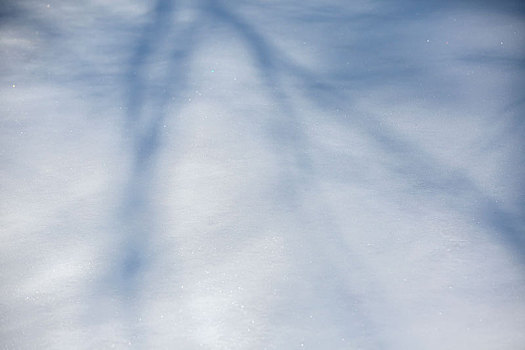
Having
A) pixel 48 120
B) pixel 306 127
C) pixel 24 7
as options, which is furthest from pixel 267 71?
pixel 24 7

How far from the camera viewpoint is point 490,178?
1.15 metres

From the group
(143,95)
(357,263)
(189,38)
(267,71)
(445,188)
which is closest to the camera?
(357,263)

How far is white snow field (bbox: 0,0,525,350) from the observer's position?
88 centimetres

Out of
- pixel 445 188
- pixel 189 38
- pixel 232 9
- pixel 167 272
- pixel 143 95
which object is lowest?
pixel 167 272

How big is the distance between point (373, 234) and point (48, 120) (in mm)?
1135

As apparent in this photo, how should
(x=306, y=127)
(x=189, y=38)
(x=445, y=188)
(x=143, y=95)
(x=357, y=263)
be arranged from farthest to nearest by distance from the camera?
(x=189, y=38) < (x=143, y=95) < (x=306, y=127) < (x=445, y=188) < (x=357, y=263)

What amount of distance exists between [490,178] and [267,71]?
35.1 inches

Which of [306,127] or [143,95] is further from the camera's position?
[143,95]

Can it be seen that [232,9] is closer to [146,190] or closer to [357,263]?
[146,190]

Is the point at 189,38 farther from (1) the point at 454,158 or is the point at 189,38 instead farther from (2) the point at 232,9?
(1) the point at 454,158

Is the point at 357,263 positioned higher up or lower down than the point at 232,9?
lower down

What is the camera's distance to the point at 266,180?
3.95ft

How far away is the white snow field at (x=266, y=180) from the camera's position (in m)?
0.88

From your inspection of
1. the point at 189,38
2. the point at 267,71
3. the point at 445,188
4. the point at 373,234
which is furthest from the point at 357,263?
the point at 189,38
